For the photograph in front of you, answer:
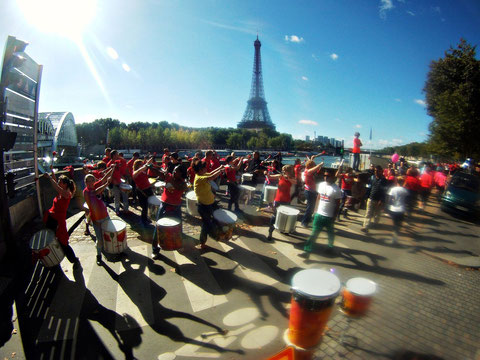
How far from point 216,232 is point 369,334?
3357 mm

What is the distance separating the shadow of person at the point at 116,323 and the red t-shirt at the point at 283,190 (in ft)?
15.1

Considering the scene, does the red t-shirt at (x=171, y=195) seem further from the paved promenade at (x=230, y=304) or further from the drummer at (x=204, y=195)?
the paved promenade at (x=230, y=304)

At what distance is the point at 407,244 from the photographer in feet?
23.6

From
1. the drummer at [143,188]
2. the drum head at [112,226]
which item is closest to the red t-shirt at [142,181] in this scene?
the drummer at [143,188]

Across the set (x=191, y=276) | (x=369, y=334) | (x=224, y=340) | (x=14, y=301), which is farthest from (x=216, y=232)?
(x=14, y=301)

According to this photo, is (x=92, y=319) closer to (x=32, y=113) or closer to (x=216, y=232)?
(x=216, y=232)

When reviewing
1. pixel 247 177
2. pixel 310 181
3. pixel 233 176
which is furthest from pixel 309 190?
pixel 247 177

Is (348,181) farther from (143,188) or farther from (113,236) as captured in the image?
(113,236)

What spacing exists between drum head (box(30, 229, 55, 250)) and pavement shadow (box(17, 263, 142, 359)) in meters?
0.81

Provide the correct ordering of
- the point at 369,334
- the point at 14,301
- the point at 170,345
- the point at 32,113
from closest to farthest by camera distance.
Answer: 1. the point at 170,345
2. the point at 369,334
3. the point at 14,301
4. the point at 32,113

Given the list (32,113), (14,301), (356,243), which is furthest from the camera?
(356,243)

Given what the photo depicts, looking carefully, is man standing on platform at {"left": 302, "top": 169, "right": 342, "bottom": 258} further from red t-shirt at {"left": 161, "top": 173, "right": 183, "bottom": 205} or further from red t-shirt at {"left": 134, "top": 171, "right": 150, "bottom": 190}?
red t-shirt at {"left": 134, "top": 171, "right": 150, "bottom": 190}

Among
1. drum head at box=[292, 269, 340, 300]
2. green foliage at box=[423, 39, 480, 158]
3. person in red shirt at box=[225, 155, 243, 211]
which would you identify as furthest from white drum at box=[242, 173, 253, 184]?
green foliage at box=[423, 39, 480, 158]

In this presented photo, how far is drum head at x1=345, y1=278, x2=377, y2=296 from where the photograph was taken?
3.25 metres
